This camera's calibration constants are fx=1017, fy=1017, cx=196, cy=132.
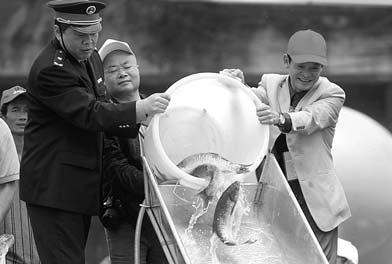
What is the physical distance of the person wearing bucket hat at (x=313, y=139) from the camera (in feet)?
16.0

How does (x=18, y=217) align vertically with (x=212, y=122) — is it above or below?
below

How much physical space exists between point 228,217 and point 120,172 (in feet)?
2.41

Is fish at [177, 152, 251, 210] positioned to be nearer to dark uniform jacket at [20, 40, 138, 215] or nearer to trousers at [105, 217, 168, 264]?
dark uniform jacket at [20, 40, 138, 215]

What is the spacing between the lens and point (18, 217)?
223 inches

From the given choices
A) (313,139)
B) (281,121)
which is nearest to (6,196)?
(281,121)

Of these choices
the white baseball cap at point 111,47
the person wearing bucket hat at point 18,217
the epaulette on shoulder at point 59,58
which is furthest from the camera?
the person wearing bucket hat at point 18,217

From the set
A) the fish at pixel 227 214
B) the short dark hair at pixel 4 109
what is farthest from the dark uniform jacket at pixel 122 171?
the short dark hair at pixel 4 109

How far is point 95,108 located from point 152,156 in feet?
1.13

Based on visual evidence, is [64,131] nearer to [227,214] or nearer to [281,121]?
[227,214]

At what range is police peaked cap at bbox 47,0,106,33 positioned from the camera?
14.9 feet

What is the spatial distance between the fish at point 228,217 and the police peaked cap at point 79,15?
950 millimetres

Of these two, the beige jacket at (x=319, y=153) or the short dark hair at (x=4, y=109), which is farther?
the short dark hair at (x=4, y=109)

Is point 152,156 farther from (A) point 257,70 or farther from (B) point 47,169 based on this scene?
(A) point 257,70

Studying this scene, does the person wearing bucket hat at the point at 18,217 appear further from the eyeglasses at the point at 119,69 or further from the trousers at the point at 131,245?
the eyeglasses at the point at 119,69
